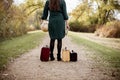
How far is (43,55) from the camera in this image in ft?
32.6

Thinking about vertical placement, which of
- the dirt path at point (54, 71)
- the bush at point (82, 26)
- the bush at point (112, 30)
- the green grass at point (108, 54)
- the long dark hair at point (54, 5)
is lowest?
the bush at point (82, 26)

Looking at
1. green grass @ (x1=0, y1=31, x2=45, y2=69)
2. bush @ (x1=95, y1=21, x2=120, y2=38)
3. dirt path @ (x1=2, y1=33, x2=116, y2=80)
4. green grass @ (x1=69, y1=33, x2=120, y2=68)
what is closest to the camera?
dirt path @ (x1=2, y1=33, x2=116, y2=80)

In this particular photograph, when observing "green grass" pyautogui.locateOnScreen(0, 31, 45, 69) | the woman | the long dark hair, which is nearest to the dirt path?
"green grass" pyautogui.locateOnScreen(0, 31, 45, 69)

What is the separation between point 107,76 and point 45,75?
148 cm

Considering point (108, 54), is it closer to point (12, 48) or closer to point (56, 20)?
point (56, 20)

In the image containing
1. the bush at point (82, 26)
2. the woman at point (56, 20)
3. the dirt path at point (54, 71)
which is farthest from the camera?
the bush at point (82, 26)

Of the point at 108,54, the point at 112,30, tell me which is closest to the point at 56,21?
the point at 108,54

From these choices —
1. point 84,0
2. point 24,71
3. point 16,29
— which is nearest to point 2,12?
point 16,29

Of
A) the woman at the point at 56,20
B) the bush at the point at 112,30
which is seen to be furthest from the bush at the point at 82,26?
the woman at the point at 56,20

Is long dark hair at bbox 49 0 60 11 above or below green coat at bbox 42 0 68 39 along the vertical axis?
above

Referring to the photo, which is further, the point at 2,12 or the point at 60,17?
the point at 2,12

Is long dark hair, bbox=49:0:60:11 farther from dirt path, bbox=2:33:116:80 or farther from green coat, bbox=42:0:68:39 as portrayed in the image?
dirt path, bbox=2:33:116:80

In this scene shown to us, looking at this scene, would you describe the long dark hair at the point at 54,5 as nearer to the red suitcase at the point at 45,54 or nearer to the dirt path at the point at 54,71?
the red suitcase at the point at 45,54

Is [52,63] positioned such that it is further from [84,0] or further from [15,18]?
[84,0]
